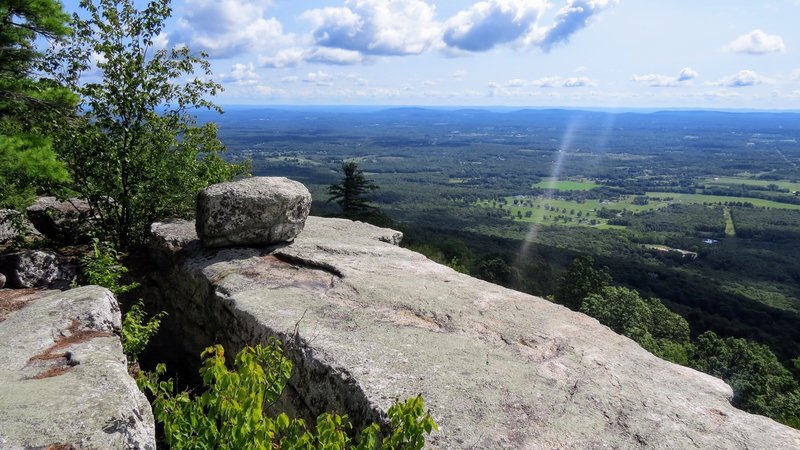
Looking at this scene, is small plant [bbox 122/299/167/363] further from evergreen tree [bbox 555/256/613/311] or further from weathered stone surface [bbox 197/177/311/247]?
evergreen tree [bbox 555/256/613/311]

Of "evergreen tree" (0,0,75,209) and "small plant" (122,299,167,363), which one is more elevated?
"evergreen tree" (0,0,75,209)

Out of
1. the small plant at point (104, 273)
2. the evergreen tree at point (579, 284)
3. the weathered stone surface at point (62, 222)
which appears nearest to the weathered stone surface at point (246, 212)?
the small plant at point (104, 273)

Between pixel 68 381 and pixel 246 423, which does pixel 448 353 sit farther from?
pixel 68 381

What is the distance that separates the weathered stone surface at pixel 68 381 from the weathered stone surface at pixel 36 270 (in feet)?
8.82

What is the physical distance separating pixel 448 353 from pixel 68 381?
5375 mm

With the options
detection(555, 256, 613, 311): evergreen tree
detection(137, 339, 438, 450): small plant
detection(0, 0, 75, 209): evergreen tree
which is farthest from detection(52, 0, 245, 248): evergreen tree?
detection(555, 256, 613, 311): evergreen tree

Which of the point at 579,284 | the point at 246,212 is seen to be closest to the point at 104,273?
the point at 246,212

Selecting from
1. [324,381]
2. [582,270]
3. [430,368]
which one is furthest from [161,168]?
[582,270]

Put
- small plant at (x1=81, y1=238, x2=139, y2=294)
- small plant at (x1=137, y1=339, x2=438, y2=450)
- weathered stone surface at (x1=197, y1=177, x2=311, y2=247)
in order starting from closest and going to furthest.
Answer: small plant at (x1=137, y1=339, x2=438, y2=450), small plant at (x1=81, y1=238, x2=139, y2=294), weathered stone surface at (x1=197, y1=177, x2=311, y2=247)

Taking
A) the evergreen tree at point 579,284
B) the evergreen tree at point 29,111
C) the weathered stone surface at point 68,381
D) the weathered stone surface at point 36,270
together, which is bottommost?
the evergreen tree at point 579,284

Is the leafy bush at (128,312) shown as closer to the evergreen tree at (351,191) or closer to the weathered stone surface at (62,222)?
the weathered stone surface at (62,222)

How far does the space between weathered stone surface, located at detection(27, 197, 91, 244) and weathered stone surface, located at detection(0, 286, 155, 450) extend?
6.61 meters

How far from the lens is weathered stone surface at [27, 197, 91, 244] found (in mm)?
14875

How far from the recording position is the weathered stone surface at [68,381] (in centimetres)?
489
